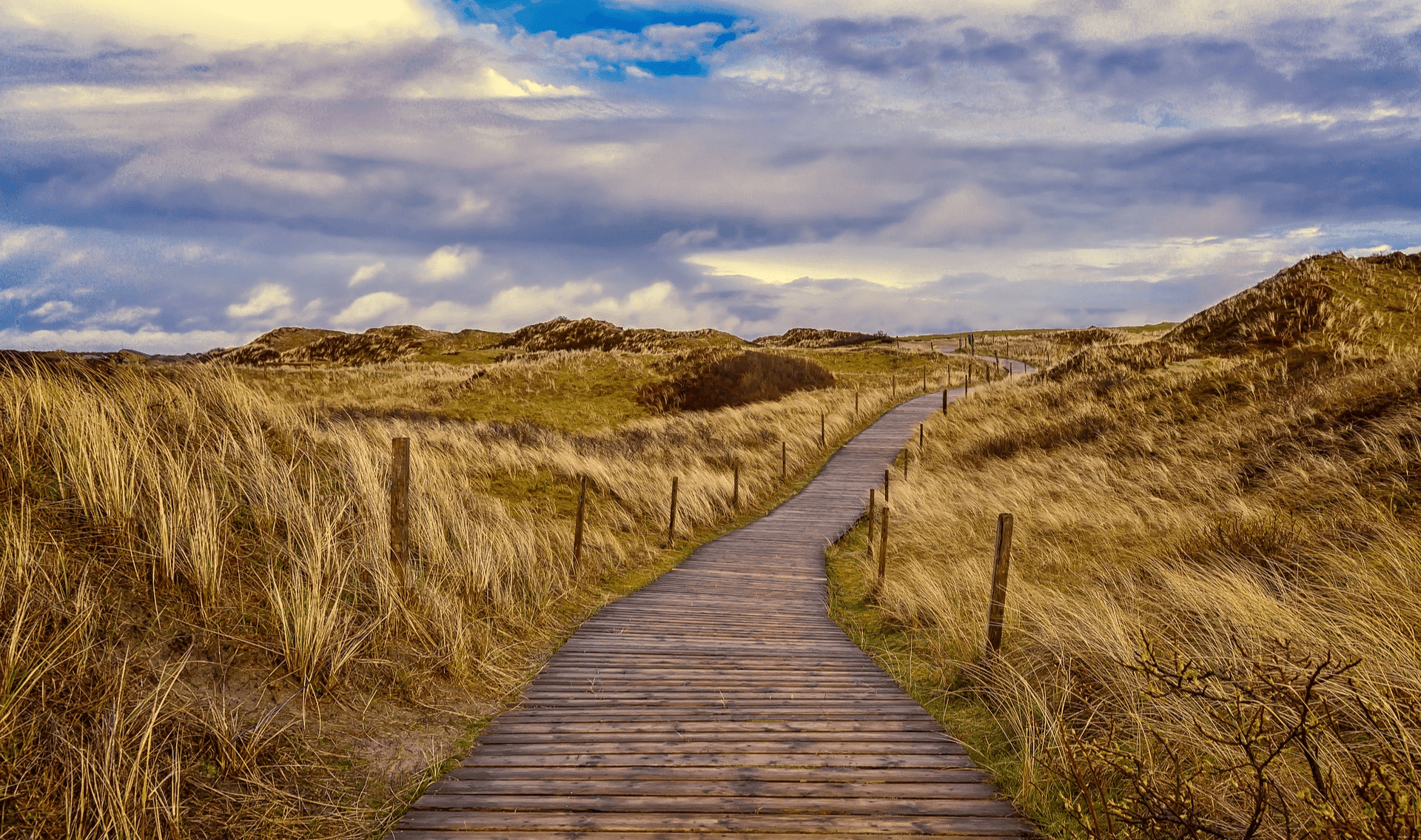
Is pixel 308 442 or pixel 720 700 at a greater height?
pixel 308 442

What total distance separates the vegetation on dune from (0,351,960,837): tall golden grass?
12.4ft

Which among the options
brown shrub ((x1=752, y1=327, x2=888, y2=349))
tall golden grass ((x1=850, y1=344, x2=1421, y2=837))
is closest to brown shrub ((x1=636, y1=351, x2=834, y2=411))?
tall golden grass ((x1=850, y1=344, x2=1421, y2=837))

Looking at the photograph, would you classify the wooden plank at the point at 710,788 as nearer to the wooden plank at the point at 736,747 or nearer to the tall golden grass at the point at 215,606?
the wooden plank at the point at 736,747

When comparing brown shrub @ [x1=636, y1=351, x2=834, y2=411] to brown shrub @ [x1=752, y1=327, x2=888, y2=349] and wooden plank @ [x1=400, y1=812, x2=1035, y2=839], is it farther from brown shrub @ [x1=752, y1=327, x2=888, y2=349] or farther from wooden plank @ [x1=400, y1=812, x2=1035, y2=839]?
brown shrub @ [x1=752, y1=327, x2=888, y2=349]

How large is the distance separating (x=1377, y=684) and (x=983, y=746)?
2206 millimetres

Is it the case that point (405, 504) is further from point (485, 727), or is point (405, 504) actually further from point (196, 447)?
point (485, 727)

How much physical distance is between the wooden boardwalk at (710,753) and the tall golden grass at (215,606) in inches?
21.2

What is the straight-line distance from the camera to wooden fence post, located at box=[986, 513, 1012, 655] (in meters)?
6.26

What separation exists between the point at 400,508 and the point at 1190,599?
265 inches

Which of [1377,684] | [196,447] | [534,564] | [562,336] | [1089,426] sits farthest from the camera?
[562,336]

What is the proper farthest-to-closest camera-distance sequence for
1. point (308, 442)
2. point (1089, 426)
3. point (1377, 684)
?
1. point (1089, 426)
2. point (308, 442)
3. point (1377, 684)

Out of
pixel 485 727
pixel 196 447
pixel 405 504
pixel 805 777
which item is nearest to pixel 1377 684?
pixel 805 777

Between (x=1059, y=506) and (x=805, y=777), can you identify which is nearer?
(x=805, y=777)

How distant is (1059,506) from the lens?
42.6 feet
